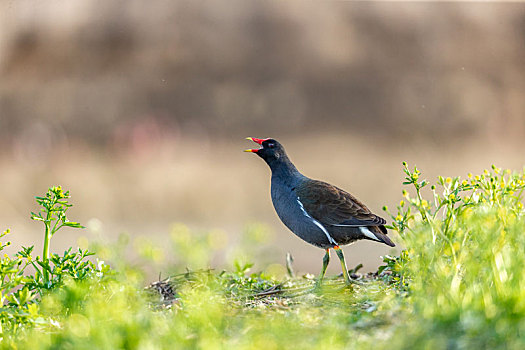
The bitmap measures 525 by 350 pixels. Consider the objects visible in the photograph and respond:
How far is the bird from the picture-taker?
15.6 ft

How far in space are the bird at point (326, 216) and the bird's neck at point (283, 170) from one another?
4.2 inches

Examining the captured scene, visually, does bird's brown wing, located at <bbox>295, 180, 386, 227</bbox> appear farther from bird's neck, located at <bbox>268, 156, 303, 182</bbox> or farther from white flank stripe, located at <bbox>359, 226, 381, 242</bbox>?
bird's neck, located at <bbox>268, 156, 303, 182</bbox>

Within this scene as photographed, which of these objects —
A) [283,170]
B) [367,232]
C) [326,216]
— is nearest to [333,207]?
[326,216]

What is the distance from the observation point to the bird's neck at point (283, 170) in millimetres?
5487

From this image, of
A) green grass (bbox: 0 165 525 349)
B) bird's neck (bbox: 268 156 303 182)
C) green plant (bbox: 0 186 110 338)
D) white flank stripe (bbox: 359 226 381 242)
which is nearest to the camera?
green grass (bbox: 0 165 525 349)

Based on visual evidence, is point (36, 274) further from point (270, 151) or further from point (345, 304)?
point (270, 151)

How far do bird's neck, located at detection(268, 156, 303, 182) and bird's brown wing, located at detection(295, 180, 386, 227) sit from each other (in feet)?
0.86

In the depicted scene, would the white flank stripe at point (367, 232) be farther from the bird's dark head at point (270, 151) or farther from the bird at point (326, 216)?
the bird's dark head at point (270, 151)

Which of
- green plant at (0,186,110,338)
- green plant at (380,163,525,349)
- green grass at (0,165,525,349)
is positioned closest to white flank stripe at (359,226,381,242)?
green grass at (0,165,525,349)

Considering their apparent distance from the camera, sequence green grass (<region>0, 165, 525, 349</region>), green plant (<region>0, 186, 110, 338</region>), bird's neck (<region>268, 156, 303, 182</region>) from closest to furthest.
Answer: green grass (<region>0, 165, 525, 349</region>), green plant (<region>0, 186, 110, 338</region>), bird's neck (<region>268, 156, 303, 182</region>)

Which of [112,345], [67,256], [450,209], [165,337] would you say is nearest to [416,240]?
[450,209]

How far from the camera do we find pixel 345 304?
12.0ft

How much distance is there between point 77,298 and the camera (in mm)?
3012

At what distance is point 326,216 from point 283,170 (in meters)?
0.80
